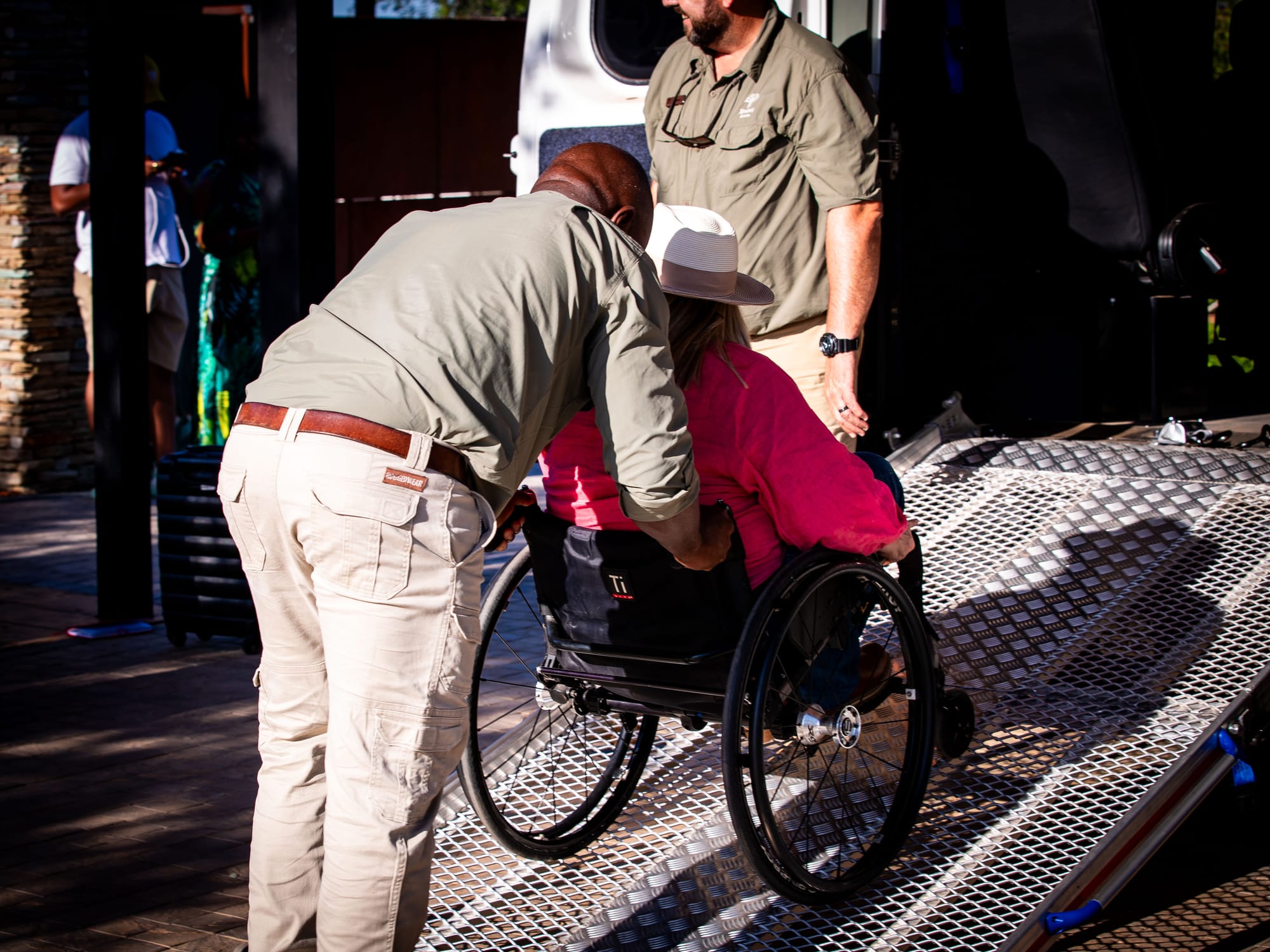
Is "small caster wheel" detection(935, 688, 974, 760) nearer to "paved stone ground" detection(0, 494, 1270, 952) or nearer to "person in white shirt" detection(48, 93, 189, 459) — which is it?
"paved stone ground" detection(0, 494, 1270, 952)

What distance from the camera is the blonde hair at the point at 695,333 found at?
8.96ft

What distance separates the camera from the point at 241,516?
2316 millimetres

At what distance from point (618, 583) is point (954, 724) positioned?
931 mm

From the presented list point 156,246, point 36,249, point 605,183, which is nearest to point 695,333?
point 605,183

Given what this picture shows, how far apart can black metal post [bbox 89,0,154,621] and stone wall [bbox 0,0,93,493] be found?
282 cm

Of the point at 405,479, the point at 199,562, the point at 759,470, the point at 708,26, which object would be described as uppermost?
the point at 708,26

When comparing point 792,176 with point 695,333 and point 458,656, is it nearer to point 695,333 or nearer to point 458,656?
point 695,333

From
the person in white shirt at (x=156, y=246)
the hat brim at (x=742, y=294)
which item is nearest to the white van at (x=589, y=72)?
the hat brim at (x=742, y=294)

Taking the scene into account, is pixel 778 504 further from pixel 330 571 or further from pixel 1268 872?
pixel 1268 872

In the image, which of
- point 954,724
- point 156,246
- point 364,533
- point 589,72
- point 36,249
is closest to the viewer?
point 364,533

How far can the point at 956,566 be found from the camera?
13.1 feet

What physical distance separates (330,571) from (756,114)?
81.9 inches

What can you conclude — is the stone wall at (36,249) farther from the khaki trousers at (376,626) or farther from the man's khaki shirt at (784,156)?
the khaki trousers at (376,626)

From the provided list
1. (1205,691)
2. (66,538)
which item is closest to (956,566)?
(1205,691)
